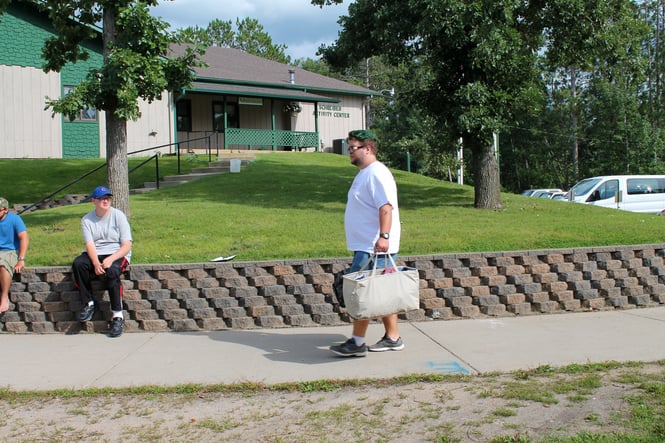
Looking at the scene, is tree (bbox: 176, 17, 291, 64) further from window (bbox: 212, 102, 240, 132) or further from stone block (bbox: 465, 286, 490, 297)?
stone block (bbox: 465, 286, 490, 297)

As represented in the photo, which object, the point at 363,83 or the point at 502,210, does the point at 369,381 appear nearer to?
the point at 502,210

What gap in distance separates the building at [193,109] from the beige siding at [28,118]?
3 cm

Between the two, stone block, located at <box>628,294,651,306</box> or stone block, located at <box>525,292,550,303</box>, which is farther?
stone block, located at <box>628,294,651,306</box>

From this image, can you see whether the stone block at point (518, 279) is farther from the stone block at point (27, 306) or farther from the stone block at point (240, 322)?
the stone block at point (27, 306)

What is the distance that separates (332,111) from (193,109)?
747 cm

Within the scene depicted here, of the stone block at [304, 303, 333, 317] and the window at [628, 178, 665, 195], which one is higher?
the window at [628, 178, 665, 195]

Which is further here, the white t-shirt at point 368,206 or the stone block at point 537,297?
the stone block at point 537,297

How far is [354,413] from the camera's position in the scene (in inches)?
167

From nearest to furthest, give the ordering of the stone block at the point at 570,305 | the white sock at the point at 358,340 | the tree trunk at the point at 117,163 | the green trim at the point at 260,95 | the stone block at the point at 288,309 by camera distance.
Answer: the white sock at the point at 358,340
the stone block at the point at 288,309
the stone block at the point at 570,305
the tree trunk at the point at 117,163
the green trim at the point at 260,95

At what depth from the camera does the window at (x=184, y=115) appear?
1035 inches

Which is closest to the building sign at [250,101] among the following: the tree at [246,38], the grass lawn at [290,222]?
the grass lawn at [290,222]

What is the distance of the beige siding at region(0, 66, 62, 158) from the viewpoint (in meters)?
21.2

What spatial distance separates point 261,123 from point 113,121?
61.4 ft

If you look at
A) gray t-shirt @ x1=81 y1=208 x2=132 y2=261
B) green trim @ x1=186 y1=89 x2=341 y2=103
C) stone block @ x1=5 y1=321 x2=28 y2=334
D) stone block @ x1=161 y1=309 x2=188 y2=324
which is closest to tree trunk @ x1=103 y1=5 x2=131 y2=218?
gray t-shirt @ x1=81 y1=208 x2=132 y2=261
